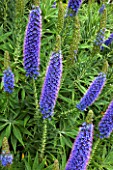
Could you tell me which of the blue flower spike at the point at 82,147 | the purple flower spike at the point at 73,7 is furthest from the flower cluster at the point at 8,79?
the purple flower spike at the point at 73,7

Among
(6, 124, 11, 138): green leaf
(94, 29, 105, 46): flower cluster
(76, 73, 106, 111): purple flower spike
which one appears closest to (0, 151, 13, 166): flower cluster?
(6, 124, 11, 138): green leaf

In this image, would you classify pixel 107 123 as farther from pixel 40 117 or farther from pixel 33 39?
pixel 33 39

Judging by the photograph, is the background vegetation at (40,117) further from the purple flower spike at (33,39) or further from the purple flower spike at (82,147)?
the purple flower spike at (82,147)

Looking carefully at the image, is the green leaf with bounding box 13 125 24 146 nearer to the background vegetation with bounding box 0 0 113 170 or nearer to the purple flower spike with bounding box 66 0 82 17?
the background vegetation with bounding box 0 0 113 170

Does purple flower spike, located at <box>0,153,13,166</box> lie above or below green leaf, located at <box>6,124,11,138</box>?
below

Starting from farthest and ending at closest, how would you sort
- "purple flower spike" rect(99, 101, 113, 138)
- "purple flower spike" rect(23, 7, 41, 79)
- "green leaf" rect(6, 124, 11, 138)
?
1. "green leaf" rect(6, 124, 11, 138)
2. "purple flower spike" rect(99, 101, 113, 138)
3. "purple flower spike" rect(23, 7, 41, 79)
